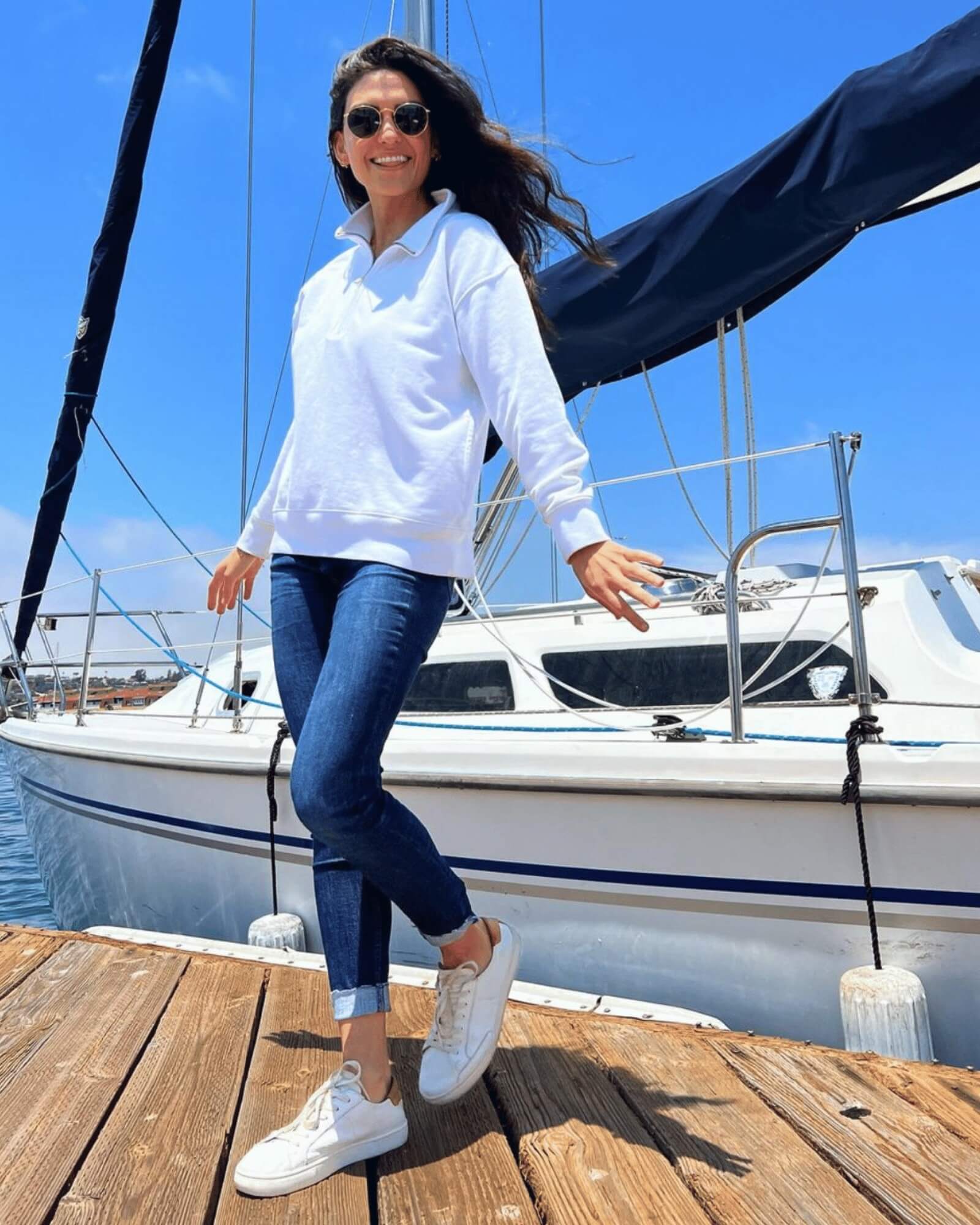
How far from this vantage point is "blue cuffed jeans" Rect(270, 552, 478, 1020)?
1.39m

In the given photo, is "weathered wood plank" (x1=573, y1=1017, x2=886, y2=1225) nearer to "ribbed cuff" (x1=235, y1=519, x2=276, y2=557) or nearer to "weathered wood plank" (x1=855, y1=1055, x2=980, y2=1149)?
"weathered wood plank" (x1=855, y1=1055, x2=980, y2=1149)

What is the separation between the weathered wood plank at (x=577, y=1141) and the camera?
49.7 inches

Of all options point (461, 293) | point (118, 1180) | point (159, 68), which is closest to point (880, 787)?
point (461, 293)

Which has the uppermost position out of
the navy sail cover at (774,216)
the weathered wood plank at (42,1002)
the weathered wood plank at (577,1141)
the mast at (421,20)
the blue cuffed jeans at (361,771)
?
the mast at (421,20)

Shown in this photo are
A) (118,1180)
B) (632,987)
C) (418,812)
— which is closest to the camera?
(118,1180)

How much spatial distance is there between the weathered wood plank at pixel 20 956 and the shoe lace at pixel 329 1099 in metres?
1.15

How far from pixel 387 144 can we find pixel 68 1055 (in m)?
1.80

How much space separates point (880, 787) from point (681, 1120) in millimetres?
993

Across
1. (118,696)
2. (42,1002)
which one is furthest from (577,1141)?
(118,696)

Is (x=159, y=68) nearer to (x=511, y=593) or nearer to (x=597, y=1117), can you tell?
(x=511, y=593)

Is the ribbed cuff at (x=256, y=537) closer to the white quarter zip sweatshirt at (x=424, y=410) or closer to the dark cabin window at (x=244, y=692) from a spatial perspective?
the white quarter zip sweatshirt at (x=424, y=410)

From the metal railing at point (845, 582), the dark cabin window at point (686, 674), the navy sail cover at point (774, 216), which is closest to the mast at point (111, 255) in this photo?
the navy sail cover at point (774, 216)

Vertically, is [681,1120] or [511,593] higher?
[511,593]

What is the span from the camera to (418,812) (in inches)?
115
